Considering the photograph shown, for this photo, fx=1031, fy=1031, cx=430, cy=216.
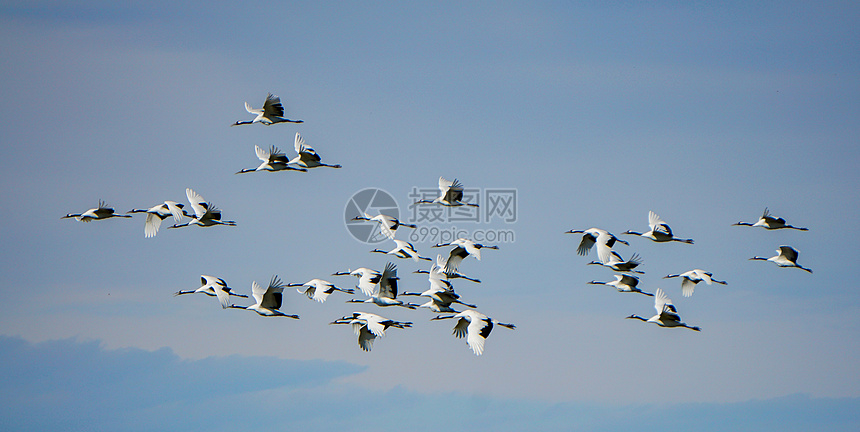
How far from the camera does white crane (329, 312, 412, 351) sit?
33938 mm

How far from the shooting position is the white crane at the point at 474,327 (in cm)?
3027

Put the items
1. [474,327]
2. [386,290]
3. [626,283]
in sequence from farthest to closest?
1. [626,283]
2. [386,290]
3. [474,327]

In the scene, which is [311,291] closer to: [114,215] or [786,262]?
[114,215]

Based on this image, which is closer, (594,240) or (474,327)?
(474,327)

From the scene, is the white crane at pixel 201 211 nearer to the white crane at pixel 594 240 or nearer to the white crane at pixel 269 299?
the white crane at pixel 269 299

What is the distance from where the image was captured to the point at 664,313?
37.1 metres

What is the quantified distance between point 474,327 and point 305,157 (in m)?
9.16

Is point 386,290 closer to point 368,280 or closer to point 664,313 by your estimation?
point 368,280

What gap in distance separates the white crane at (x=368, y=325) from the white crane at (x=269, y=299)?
2124 millimetres

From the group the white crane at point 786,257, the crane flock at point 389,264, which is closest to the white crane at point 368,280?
the crane flock at point 389,264

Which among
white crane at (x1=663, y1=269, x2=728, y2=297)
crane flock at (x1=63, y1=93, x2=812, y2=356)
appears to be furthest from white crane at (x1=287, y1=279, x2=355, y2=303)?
white crane at (x1=663, y1=269, x2=728, y2=297)

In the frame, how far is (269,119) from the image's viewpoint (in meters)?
36.0

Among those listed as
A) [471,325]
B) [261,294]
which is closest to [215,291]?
[261,294]

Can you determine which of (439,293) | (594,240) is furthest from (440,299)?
(594,240)
